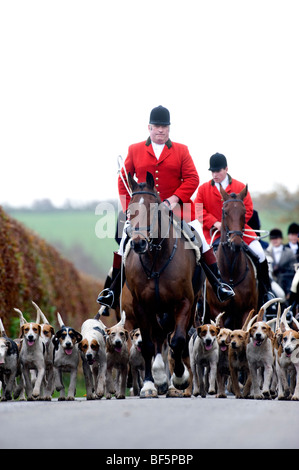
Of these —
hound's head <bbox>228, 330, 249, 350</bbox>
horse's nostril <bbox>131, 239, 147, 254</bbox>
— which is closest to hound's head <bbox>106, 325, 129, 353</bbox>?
hound's head <bbox>228, 330, 249, 350</bbox>

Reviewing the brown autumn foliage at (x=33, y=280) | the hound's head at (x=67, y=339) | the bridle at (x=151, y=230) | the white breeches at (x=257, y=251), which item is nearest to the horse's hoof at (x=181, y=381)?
the hound's head at (x=67, y=339)

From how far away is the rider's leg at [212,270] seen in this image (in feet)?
41.5

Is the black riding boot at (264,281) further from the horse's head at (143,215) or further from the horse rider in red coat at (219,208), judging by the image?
the horse's head at (143,215)

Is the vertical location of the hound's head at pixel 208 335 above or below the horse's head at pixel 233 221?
below

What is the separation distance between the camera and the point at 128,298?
1399 centimetres

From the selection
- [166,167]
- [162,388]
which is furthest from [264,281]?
[162,388]

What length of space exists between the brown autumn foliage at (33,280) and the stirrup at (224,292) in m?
4.03

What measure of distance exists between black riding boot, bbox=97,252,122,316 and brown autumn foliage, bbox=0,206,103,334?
2624 mm

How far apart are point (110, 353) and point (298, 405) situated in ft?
9.99

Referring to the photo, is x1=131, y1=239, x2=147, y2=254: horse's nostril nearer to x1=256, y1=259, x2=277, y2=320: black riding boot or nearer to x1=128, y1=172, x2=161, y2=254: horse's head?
x1=128, y1=172, x2=161, y2=254: horse's head

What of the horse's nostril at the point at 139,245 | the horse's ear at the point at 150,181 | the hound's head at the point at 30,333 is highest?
the horse's ear at the point at 150,181

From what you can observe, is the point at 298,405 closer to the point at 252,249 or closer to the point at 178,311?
the point at 178,311

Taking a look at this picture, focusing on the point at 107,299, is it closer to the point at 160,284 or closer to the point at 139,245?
the point at 160,284
